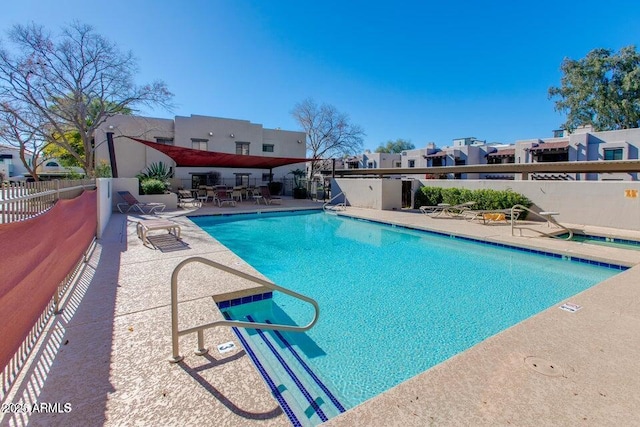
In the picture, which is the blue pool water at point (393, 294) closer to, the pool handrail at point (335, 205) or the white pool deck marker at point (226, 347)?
the white pool deck marker at point (226, 347)

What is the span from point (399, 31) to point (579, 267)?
16.2 meters

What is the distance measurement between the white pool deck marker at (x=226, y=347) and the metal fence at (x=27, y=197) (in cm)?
215

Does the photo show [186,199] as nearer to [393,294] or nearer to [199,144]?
[199,144]

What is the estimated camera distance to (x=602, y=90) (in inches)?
1107

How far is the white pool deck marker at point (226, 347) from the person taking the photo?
3.19 metres

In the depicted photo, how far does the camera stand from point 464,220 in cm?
1296

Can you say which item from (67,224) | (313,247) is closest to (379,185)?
(313,247)

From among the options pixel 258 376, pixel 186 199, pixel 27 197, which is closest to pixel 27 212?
pixel 27 197

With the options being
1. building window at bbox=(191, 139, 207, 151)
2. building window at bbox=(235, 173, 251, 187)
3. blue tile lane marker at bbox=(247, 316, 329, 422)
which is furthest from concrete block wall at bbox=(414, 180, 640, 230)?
building window at bbox=(191, 139, 207, 151)

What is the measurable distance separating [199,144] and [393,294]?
2230 centimetres

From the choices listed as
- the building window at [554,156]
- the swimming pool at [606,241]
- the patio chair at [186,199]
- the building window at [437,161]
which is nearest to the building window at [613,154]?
the building window at [554,156]

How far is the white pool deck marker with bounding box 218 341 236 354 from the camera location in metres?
3.19

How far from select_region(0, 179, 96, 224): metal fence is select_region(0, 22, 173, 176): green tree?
50.5ft

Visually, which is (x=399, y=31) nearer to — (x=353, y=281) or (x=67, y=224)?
(x=353, y=281)
